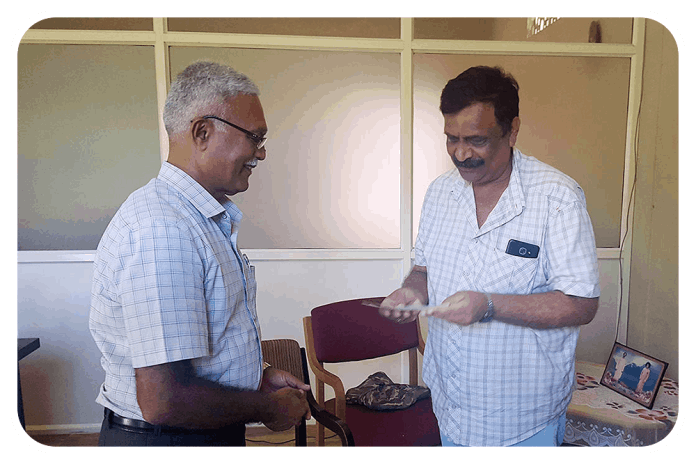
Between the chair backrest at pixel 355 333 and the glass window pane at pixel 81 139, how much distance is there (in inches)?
23.6

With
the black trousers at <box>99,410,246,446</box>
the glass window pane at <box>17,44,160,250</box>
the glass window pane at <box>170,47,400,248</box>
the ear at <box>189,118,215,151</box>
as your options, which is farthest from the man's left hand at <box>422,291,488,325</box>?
the glass window pane at <box>17,44,160,250</box>

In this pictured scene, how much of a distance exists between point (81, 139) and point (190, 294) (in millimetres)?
557

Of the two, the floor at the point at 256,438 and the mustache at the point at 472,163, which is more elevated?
the mustache at the point at 472,163

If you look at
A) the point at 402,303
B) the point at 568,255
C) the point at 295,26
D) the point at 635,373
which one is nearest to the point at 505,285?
the point at 568,255

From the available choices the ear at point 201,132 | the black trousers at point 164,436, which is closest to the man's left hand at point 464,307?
the black trousers at point 164,436

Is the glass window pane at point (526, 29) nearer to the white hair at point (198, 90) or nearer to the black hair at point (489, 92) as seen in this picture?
the black hair at point (489, 92)

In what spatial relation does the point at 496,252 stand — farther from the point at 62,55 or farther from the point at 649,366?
the point at 62,55

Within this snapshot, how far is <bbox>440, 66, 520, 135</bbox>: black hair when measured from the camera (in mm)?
1040

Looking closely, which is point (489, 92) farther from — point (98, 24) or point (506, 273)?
point (98, 24)

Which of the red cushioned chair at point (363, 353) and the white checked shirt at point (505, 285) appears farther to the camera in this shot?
the red cushioned chair at point (363, 353)

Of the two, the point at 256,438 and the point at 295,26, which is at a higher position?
the point at 295,26

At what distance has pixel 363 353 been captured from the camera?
1202mm

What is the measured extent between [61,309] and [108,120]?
0.49 meters

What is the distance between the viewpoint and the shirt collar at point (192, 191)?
92 cm
